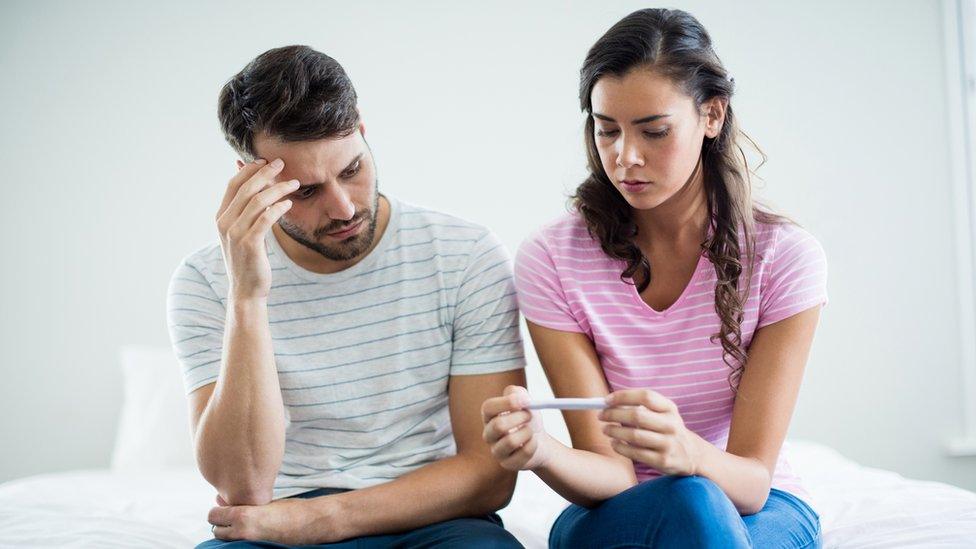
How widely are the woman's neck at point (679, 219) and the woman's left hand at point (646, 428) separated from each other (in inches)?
18.1

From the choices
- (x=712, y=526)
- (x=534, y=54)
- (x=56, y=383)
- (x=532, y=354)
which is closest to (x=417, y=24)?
(x=534, y=54)

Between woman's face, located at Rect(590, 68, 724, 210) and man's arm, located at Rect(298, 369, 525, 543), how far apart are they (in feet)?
1.33

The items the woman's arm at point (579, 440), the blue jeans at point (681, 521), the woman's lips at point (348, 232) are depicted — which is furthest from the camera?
the woman's lips at point (348, 232)

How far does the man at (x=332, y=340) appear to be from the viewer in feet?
4.83

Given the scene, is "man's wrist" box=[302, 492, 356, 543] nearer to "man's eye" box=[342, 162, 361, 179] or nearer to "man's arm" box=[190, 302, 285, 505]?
"man's arm" box=[190, 302, 285, 505]

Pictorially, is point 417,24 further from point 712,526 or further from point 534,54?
point 712,526

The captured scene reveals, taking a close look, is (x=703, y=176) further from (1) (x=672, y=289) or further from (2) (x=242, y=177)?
(2) (x=242, y=177)

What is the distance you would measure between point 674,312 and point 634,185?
0.75ft

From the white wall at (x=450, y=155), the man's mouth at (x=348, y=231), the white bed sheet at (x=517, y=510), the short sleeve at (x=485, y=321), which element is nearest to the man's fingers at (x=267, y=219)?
the man's mouth at (x=348, y=231)

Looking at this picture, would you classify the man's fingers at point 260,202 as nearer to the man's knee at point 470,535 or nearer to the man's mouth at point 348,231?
the man's mouth at point 348,231

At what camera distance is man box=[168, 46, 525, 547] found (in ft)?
4.83

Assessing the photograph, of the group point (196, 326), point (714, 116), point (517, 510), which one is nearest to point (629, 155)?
point (714, 116)

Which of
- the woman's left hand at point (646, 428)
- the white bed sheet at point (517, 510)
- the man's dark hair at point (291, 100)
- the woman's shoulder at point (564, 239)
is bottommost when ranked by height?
the white bed sheet at point (517, 510)

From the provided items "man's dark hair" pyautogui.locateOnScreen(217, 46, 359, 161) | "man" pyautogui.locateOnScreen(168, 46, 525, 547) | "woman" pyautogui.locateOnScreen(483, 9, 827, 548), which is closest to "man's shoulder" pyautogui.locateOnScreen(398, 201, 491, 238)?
"man" pyautogui.locateOnScreen(168, 46, 525, 547)
